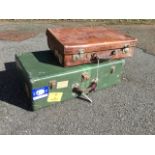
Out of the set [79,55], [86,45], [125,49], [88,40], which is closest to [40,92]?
[79,55]

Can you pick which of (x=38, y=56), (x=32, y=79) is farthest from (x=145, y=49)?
(x=32, y=79)

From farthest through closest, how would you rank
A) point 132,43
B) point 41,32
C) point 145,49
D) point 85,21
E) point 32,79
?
point 85,21
point 41,32
point 145,49
point 132,43
point 32,79

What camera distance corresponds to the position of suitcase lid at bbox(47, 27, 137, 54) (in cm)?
297

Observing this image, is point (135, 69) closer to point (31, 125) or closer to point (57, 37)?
point (57, 37)

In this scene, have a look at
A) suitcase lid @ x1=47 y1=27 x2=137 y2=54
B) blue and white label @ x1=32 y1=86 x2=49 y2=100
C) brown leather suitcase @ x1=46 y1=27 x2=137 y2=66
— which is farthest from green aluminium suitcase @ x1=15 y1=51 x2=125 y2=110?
suitcase lid @ x1=47 y1=27 x2=137 y2=54

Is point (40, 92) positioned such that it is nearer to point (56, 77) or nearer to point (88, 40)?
point (56, 77)

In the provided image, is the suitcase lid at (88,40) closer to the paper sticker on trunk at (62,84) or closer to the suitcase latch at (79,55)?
the suitcase latch at (79,55)

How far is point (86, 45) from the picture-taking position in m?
3.00

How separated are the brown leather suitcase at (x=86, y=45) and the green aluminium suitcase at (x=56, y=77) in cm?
11

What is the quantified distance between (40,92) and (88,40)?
38.3 inches

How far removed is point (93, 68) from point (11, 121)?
1.29 meters

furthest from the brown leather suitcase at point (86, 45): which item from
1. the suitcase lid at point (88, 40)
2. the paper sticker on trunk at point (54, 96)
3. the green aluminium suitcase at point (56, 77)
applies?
the paper sticker on trunk at point (54, 96)

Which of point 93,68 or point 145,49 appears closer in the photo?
point 93,68

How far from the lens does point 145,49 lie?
529cm
